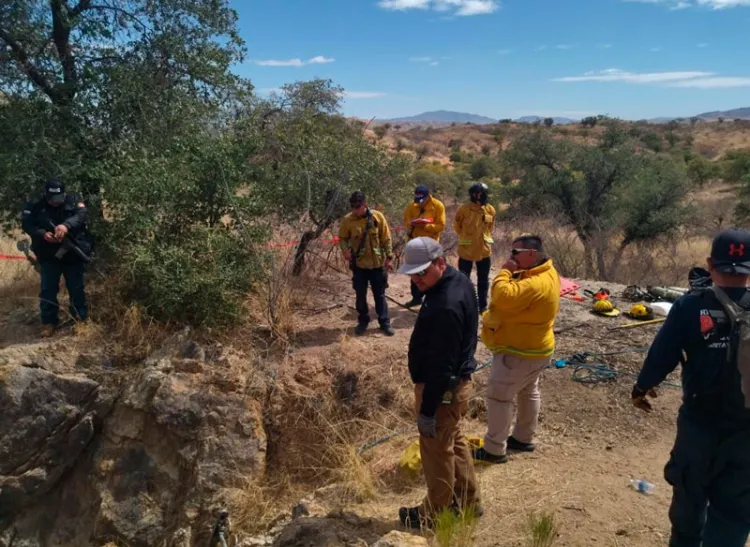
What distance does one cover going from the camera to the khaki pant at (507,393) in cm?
411

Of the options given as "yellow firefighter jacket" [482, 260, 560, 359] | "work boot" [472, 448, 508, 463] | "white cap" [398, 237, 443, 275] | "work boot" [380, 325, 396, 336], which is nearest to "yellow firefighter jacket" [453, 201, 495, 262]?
"work boot" [380, 325, 396, 336]

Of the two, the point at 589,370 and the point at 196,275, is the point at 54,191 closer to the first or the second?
the point at 196,275

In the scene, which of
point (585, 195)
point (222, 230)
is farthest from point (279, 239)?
point (585, 195)

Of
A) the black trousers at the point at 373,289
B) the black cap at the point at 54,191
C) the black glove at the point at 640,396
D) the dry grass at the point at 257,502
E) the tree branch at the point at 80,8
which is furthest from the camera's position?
the tree branch at the point at 80,8

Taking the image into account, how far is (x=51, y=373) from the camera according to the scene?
5.88m

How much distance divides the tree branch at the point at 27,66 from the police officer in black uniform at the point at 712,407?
24.6 feet

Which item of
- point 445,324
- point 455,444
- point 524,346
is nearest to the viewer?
point 445,324

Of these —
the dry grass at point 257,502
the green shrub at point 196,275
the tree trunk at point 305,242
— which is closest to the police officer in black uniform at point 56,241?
the green shrub at point 196,275

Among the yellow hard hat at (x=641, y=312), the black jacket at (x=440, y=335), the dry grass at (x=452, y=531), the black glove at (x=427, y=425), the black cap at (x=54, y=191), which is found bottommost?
the dry grass at (x=452, y=531)

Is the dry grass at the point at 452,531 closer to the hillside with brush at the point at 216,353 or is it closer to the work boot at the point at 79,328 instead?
the hillside with brush at the point at 216,353

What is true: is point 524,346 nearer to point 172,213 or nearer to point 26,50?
point 172,213

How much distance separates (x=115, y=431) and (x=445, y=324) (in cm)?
434

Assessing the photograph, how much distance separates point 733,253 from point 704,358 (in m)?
0.52

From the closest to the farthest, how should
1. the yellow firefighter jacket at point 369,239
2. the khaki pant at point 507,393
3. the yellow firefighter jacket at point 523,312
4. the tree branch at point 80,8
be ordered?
the yellow firefighter jacket at point 523,312 → the khaki pant at point 507,393 → the yellow firefighter jacket at point 369,239 → the tree branch at point 80,8
